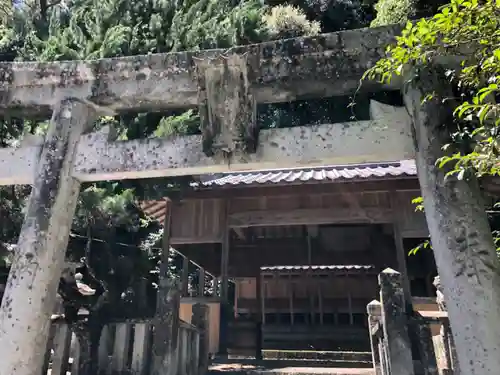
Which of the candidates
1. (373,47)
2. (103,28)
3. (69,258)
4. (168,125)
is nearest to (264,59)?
(373,47)

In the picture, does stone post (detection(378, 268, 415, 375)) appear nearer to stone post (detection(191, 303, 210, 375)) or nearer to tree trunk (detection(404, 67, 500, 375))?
tree trunk (detection(404, 67, 500, 375))

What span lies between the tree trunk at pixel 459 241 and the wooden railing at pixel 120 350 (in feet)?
10.7

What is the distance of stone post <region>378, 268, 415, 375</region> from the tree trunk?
1291 millimetres

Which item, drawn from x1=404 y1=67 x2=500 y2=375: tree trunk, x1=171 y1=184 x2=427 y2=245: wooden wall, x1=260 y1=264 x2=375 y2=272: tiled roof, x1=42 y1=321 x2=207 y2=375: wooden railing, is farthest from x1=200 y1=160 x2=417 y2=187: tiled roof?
x1=260 y1=264 x2=375 y2=272: tiled roof

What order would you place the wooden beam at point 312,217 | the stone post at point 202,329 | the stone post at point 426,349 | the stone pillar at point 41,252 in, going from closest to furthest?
the stone pillar at point 41,252 < the stone post at point 426,349 < the stone post at point 202,329 < the wooden beam at point 312,217

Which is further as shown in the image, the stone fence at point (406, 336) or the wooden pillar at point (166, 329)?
the wooden pillar at point (166, 329)

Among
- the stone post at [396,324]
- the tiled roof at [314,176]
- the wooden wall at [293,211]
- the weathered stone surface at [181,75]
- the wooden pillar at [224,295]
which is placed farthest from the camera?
the wooden pillar at [224,295]

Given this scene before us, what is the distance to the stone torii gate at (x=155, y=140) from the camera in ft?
11.9

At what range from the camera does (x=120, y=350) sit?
5.00 m

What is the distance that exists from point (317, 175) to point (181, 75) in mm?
3775

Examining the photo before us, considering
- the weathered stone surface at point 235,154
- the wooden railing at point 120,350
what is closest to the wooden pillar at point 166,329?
the wooden railing at point 120,350

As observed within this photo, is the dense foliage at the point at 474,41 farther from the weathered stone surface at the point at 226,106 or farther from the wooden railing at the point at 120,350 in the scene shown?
the wooden railing at the point at 120,350

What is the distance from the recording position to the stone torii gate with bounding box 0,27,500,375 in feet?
11.9

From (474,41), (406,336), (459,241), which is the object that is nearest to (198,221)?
(406,336)
